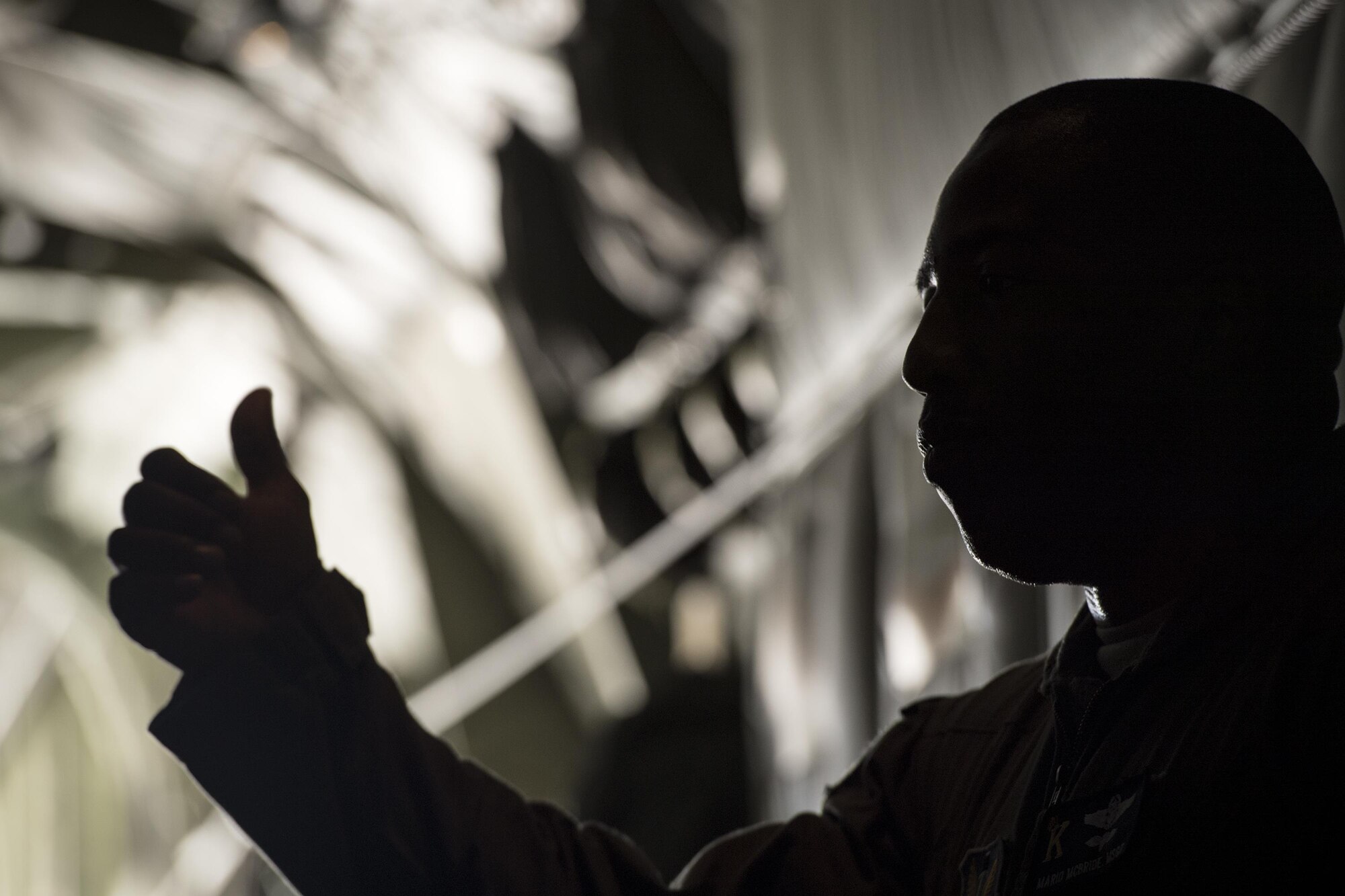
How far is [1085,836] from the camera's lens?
758 mm

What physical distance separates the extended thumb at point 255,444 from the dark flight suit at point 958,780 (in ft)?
0.34

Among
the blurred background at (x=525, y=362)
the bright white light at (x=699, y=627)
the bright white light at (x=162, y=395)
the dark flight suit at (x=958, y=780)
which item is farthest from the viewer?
the bright white light at (x=699, y=627)

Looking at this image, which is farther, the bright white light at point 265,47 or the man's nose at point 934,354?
the bright white light at point 265,47

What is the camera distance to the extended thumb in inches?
38.5

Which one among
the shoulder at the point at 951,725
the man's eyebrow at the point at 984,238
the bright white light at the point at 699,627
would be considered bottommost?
the bright white light at the point at 699,627

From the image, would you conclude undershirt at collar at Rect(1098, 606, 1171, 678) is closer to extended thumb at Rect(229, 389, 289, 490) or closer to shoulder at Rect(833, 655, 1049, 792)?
shoulder at Rect(833, 655, 1049, 792)

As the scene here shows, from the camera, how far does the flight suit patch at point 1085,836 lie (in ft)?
2.39

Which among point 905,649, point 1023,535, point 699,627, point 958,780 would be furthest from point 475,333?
point 1023,535

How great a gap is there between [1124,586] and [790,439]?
2.35 metres

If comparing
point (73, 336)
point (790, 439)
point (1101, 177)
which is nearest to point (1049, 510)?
point (1101, 177)

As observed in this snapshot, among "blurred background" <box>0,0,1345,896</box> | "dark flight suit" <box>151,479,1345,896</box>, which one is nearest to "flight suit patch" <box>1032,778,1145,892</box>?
"dark flight suit" <box>151,479,1345,896</box>

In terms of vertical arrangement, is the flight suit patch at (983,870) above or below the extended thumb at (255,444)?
below

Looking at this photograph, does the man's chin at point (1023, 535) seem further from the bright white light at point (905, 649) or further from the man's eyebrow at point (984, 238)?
the bright white light at point (905, 649)

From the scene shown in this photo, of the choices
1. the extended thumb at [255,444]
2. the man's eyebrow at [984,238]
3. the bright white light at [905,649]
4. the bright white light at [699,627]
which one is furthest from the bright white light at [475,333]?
the man's eyebrow at [984,238]
